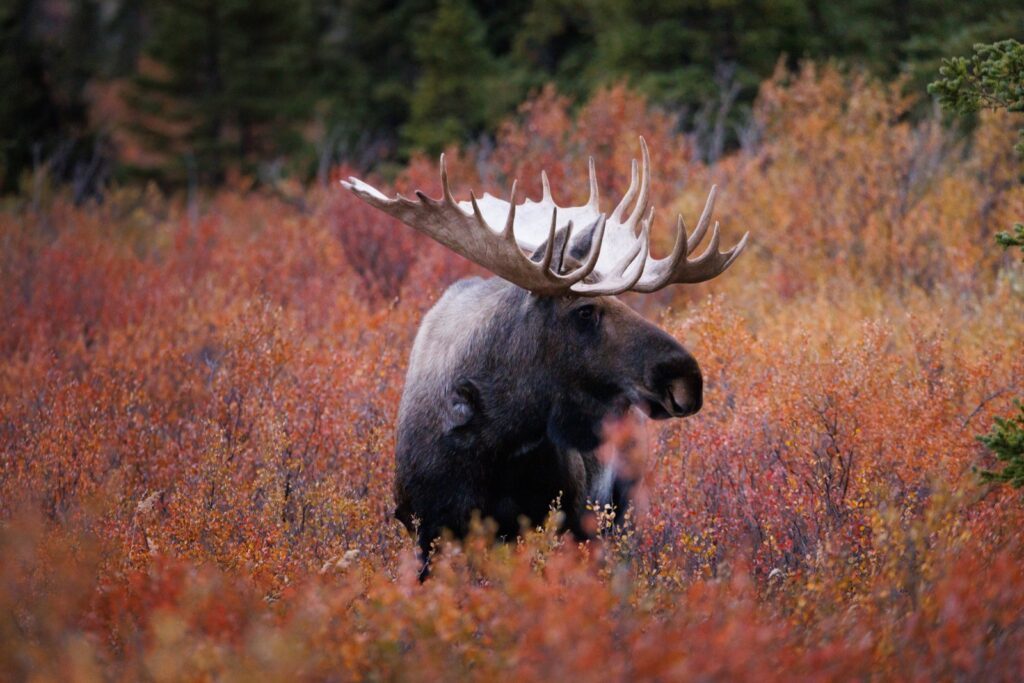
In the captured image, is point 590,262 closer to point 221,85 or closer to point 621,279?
point 621,279

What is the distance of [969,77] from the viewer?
388 cm

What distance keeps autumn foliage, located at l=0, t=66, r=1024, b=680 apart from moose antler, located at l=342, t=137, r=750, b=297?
25.4 inches

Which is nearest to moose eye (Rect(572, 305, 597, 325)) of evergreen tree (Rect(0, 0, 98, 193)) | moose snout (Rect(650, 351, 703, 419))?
moose snout (Rect(650, 351, 703, 419))

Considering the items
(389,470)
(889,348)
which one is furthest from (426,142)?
(389,470)

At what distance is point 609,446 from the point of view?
14.2 feet

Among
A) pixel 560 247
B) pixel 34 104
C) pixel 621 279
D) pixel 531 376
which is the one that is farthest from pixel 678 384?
pixel 34 104

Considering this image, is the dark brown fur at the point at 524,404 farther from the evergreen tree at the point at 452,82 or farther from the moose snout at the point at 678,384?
the evergreen tree at the point at 452,82

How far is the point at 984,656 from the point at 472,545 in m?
1.49

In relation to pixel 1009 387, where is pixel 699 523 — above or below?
below

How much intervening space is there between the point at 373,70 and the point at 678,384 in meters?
19.3

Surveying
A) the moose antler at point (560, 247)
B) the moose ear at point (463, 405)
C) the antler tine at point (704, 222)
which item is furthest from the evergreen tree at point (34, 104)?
the antler tine at point (704, 222)

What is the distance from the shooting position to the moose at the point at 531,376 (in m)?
4.05

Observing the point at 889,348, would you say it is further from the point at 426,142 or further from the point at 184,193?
the point at 184,193

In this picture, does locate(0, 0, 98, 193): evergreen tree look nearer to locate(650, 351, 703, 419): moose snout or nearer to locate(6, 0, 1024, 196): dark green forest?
locate(6, 0, 1024, 196): dark green forest
